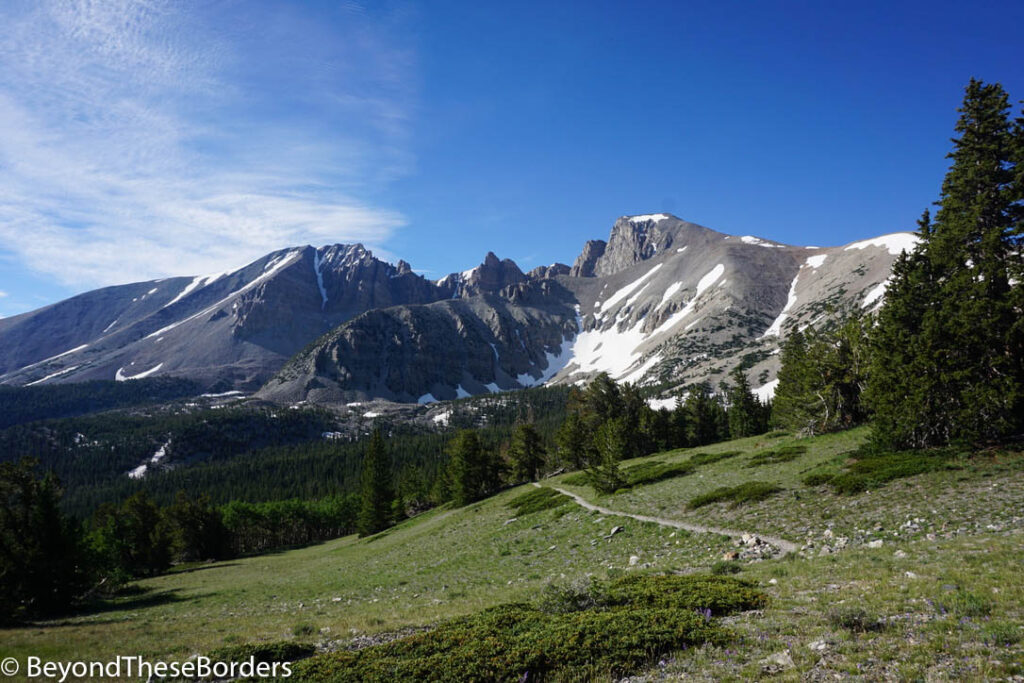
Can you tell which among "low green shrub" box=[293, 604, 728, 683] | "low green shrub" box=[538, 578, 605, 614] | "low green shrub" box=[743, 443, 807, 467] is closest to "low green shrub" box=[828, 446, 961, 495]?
"low green shrub" box=[743, 443, 807, 467]

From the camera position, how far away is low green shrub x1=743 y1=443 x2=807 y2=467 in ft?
122

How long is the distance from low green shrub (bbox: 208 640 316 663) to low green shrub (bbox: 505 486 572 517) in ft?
100

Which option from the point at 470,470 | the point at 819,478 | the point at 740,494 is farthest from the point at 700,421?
the point at 740,494

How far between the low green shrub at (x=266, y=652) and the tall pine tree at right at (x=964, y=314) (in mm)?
30857

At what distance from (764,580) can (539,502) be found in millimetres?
32982

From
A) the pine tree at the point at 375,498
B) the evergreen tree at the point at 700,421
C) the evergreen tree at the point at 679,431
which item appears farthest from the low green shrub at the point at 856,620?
the evergreen tree at the point at 700,421

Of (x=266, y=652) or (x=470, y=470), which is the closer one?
(x=266, y=652)

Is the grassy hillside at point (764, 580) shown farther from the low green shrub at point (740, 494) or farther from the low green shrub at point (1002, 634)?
the low green shrub at point (740, 494)

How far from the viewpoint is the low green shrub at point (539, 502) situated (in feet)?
139

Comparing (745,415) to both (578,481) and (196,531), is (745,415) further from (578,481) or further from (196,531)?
(196,531)

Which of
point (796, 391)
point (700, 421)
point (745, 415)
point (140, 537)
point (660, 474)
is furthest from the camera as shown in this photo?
point (745, 415)

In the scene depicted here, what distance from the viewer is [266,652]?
12.5 meters

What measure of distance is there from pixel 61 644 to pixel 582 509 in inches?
1135

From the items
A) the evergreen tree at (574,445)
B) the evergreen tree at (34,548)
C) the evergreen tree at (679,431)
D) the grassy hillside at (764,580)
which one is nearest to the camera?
Answer: the grassy hillside at (764,580)
